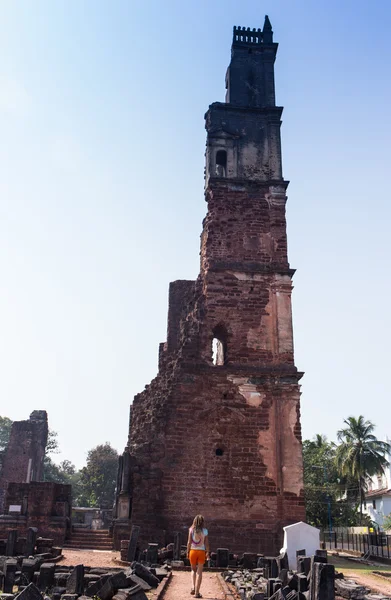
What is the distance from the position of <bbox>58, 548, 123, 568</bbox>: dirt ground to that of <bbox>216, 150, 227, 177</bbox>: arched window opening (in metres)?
11.8

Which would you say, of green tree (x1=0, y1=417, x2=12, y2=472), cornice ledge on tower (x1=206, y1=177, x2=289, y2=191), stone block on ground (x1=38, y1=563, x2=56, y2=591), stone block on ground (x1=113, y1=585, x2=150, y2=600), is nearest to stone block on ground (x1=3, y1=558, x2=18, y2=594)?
stone block on ground (x1=38, y1=563, x2=56, y2=591)

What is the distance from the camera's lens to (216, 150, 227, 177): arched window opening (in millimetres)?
18969

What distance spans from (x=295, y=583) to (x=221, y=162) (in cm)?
1430

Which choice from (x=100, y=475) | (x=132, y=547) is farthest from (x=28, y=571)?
(x=100, y=475)

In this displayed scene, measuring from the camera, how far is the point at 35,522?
1603cm

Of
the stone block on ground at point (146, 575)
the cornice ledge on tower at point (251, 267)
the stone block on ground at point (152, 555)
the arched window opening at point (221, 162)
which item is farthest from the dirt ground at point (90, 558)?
the arched window opening at point (221, 162)

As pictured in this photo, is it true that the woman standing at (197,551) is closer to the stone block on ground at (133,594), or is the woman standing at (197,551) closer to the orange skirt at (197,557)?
the orange skirt at (197,557)

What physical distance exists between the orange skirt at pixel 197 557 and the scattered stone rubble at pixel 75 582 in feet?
2.42

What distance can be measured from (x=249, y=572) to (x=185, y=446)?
5.07 meters

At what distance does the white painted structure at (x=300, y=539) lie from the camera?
1071cm

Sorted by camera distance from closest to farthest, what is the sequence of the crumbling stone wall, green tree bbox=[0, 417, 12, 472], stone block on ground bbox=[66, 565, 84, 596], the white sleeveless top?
stone block on ground bbox=[66, 565, 84, 596] → the white sleeveless top → the crumbling stone wall → green tree bbox=[0, 417, 12, 472]

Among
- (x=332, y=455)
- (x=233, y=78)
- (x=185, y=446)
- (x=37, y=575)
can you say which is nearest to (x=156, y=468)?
(x=185, y=446)

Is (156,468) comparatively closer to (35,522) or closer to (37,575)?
(35,522)

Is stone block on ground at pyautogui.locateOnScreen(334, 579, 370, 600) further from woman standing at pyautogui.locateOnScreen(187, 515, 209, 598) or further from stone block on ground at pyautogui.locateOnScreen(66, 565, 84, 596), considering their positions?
stone block on ground at pyautogui.locateOnScreen(66, 565, 84, 596)
